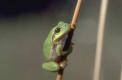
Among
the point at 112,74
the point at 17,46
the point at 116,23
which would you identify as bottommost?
the point at 112,74

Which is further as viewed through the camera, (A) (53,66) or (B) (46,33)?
(B) (46,33)

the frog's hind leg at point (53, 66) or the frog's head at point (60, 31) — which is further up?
the frog's head at point (60, 31)

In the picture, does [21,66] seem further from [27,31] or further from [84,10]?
[84,10]

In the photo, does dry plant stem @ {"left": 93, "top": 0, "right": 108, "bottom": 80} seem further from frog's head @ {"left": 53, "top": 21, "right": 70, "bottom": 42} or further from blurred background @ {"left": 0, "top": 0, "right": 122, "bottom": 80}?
frog's head @ {"left": 53, "top": 21, "right": 70, "bottom": 42}

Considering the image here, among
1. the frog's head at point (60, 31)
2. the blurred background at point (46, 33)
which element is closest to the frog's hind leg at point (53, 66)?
the frog's head at point (60, 31)

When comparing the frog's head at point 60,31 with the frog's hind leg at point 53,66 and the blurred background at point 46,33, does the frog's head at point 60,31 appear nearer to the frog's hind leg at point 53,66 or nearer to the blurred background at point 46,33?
the frog's hind leg at point 53,66

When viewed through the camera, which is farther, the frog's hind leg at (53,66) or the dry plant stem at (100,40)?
the dry plant stem at (100,40)

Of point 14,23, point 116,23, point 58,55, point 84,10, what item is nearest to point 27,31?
point 14,23

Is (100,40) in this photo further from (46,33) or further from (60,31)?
(60,31)

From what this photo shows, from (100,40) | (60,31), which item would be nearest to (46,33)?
(100,40)
